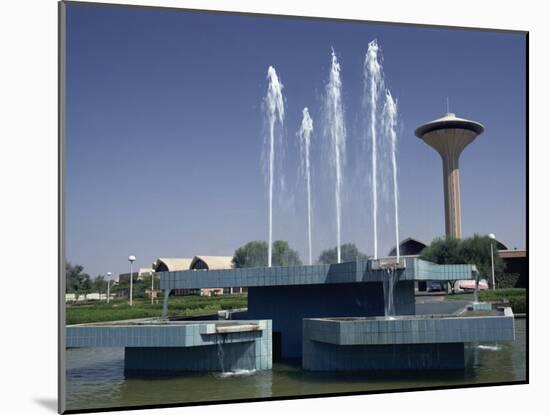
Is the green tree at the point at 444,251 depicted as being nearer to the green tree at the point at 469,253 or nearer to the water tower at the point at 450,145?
the green tree at the point at 469,253

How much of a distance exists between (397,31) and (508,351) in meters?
8.76

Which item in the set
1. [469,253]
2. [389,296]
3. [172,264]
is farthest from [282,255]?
[172,264]

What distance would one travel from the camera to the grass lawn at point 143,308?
24.2 meters

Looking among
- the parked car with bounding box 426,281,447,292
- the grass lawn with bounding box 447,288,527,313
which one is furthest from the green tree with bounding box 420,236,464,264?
the grass lawn with bounding box 447,288,527,313

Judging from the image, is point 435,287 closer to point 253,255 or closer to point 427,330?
point 253,255

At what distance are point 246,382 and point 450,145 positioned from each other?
21.7 m

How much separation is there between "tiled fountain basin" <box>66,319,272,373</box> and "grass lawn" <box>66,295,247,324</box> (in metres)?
8.15

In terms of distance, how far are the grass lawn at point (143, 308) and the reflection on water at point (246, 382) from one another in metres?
8.94

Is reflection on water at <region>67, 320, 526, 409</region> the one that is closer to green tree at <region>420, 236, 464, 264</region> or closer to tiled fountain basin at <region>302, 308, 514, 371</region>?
tiled fountain basin at <region>302, 308, 514, 371</region>

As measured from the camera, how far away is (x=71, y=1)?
34.0ft

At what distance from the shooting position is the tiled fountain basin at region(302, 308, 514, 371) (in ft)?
40.3

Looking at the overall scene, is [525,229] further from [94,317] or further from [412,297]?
[94,317]

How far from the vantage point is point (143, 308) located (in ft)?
97.6

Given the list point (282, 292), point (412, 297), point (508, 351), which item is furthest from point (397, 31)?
point (508, 351)
